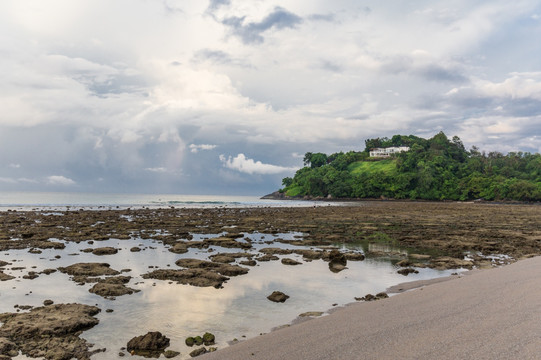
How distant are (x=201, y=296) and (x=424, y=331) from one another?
25.2 feet

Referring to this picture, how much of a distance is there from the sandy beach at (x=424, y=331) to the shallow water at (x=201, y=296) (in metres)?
1.64

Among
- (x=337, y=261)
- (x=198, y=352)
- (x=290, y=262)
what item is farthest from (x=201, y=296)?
(x=337, y=261)

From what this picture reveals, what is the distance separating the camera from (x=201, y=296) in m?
12.2

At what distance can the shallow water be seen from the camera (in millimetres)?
9133

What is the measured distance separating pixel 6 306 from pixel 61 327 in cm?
350

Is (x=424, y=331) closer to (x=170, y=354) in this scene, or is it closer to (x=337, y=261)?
(x=170, y=354)

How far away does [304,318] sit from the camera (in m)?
9.93

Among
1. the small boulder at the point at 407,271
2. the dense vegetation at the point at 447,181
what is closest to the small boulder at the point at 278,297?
the small boulder at the point at 407,271

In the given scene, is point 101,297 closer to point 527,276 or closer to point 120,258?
point 120,258

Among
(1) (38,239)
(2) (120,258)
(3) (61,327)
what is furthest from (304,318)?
(1) (38,239)

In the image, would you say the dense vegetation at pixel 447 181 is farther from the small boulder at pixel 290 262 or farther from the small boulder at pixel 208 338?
the small boulder at pixel 208 338

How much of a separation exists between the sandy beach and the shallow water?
1643mm

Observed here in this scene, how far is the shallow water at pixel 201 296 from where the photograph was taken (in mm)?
9133

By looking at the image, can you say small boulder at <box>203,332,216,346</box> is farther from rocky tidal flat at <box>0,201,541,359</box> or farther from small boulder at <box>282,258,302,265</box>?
small boulder at <box>282,258,302,265</box>
